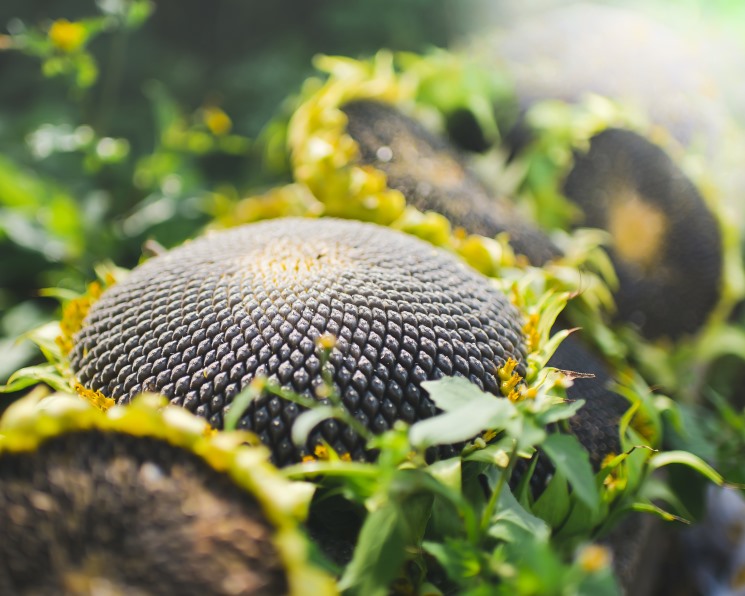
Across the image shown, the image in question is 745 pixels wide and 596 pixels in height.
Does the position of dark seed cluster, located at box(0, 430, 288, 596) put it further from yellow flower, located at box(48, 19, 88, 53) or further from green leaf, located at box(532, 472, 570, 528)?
yellow flower, located at box(48, 19, 88, 53)

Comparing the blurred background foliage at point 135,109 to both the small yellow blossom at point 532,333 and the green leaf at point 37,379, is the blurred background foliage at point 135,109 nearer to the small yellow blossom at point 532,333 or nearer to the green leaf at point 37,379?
the green leaf at point 37,379

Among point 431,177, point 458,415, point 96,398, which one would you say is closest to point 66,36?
point 431,177

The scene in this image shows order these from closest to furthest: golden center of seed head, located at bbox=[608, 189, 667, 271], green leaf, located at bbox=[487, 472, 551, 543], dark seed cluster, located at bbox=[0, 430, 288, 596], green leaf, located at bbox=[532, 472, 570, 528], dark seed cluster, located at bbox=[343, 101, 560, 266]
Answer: dark seed cluster, located at bbox=[0, 430, 288, 596]
green leaf, located at bbox=[487, 472, 551, 543]
green leaf, located at bbox=[532, 472, 570, 528]
dark seed cluster, located at bbox=[343, 101, 560, 266]
golden center of seed head, located at bbox=[608, 189, 667, 271]

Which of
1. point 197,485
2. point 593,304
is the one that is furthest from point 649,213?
point 197,485

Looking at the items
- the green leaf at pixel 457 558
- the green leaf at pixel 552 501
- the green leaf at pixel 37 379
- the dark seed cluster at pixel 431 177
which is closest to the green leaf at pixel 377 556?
the green leaf at pixel 457 558

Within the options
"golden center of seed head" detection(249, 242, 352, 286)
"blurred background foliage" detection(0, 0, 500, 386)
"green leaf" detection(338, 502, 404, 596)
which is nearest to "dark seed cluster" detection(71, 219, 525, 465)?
"golden center of seed head" detection(249, 242, 352, 286)

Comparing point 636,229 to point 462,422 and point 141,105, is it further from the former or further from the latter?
point 141,105
